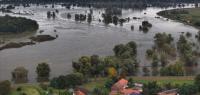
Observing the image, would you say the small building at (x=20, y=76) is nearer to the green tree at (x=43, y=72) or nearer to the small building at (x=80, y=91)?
the green tree at (x=43, y=72)

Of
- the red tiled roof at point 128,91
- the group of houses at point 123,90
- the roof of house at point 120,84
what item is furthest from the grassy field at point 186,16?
the red tiled roof at point 128,91

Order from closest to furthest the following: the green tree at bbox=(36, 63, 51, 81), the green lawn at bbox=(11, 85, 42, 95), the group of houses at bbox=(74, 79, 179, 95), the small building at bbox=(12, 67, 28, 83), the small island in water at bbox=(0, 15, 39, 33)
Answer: the group of houses at bbox=(74, 79, 179, 95), the green lawn at bbox=(11, 85, 42, 95), the small building at bbox=(12, 67, 28, 83), the green tree at bbox=(36, 63, 51, 81), the small island in water at bbox=(0, 15, 39, 33)

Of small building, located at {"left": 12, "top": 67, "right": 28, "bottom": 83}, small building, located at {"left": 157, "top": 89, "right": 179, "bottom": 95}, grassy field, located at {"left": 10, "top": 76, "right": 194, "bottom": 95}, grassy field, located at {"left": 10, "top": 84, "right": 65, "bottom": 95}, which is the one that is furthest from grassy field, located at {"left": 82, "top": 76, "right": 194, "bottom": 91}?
small building, located at {"left": 12, "top": 67, "right": 28, "bottom": 83}

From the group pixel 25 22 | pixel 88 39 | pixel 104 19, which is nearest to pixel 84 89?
pixel 88 39

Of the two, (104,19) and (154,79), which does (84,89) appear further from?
(104,19)

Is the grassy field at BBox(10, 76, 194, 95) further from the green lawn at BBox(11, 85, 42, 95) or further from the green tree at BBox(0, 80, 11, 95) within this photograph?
the green tree at BBox(0, 80, 11, 95)

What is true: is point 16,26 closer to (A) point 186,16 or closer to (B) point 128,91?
(A) point 186,16
